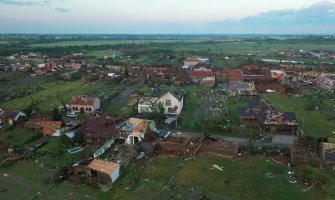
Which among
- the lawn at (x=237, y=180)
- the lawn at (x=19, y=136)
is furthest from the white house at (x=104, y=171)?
the lawn at (x=19, y=136)

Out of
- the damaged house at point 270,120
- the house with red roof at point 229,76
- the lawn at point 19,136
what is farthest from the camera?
the house with red roof at point 229,76

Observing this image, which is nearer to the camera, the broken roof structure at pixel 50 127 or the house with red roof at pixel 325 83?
the broken roof structure at pixel 50 127

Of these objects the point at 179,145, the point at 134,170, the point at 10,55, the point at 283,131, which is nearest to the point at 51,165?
the point at 134,170

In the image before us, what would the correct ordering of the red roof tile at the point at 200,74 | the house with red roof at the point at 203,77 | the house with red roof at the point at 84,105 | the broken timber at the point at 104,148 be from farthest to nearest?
the red roof tile at the point at 200,74 → the house with red roof at the point at 203,77 → the house with red roof at the point at 84,105 → the broken timber at the point at 104,148

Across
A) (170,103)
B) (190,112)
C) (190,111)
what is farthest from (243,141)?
(190,111)

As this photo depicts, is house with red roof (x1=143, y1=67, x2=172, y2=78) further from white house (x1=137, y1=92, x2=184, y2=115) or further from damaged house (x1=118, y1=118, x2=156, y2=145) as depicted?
damaged house (x1=118, y1=118, x2=156, y2=145)

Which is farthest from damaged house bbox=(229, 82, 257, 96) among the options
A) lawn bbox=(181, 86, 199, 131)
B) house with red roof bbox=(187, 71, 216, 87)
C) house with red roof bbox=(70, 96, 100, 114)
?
house with red roof bbox=(70, 96, 100, 114)

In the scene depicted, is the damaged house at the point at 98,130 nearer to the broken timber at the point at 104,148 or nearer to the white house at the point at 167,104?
the broken timber at the point at 104,148
